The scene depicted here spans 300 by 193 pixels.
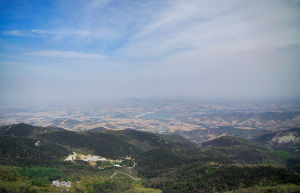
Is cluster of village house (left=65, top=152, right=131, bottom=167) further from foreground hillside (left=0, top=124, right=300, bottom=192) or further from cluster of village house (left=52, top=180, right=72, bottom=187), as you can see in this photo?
cluster of village house (left=52, top=180, right=72, bottom=187)

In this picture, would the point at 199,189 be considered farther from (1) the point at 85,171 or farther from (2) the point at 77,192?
(1) the point at 85,171

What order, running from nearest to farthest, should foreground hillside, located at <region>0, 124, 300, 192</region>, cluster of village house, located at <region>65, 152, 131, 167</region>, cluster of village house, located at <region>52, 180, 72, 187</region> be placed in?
foreground hillside, located at <region>0, 124, 300, 192</region>, cluster of village house, located at <region>52, 180, 72, 187</region>, cluster of village house, located at <region>65, 152, 131, 167</region>

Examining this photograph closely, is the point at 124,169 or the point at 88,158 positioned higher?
the point at 88,158

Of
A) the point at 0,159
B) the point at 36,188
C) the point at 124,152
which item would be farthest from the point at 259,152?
the point at 0,159

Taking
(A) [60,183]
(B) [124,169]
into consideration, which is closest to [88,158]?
(B) [124,169]

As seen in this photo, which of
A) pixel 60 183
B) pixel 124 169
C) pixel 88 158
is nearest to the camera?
pixel 60 183

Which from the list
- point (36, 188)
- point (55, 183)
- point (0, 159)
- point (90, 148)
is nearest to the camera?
point (36, 188)

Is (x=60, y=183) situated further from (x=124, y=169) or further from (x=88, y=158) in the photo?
(x=88, y=158)

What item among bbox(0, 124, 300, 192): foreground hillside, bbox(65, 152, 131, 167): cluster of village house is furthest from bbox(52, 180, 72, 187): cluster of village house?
bbox(65, 152, 131, 167): cluster of village house
